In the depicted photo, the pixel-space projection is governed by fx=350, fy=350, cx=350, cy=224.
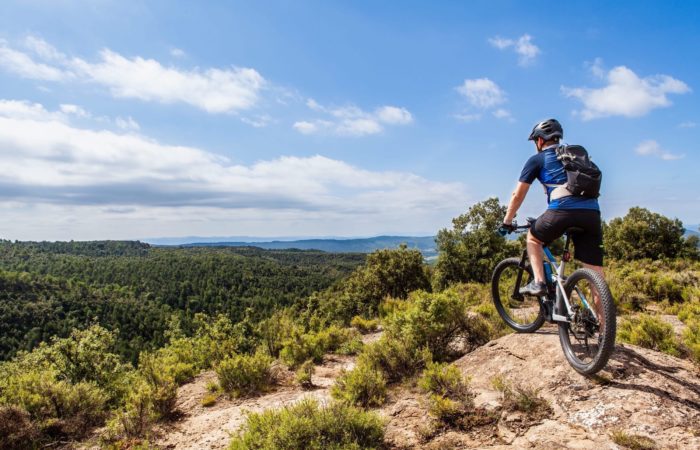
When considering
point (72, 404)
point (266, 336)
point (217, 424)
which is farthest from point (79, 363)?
point (217, 424)

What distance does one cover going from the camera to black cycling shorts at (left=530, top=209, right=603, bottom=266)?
4266 mm

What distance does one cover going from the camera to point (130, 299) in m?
149

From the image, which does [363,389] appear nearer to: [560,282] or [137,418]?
[560,282]

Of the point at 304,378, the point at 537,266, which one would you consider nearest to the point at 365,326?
the point at 304,378

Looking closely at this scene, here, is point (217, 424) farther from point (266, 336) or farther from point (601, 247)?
point (601, 247)

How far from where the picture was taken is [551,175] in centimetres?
448

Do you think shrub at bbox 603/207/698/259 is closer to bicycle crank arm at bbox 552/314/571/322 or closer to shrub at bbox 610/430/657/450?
bicycle crank arm at bbox 552/314/571/322

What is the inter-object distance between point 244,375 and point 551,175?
5.88 metres

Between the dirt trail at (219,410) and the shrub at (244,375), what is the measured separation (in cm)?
23

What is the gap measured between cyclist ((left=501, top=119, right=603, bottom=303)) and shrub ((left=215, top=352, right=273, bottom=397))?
4697 mm

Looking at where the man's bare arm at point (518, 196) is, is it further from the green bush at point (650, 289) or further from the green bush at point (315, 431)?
the green bush at point (650, 289)

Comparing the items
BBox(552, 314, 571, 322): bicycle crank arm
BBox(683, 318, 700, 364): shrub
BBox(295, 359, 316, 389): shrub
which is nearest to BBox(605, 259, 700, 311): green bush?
BBox(683, 318, 700, 364): shrub

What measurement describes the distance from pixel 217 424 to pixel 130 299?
567 feet

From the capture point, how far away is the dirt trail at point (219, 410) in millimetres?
4688
